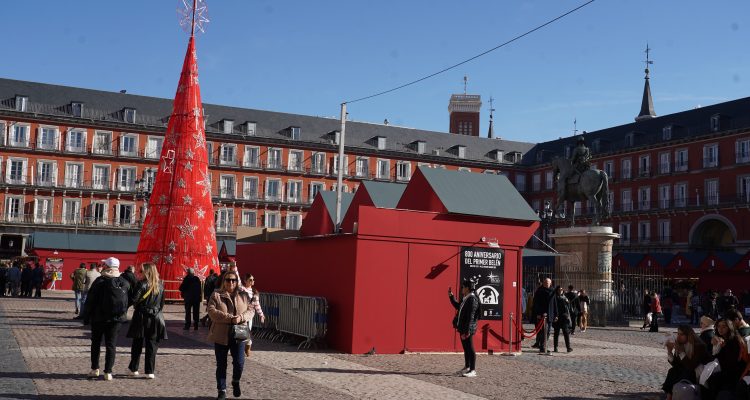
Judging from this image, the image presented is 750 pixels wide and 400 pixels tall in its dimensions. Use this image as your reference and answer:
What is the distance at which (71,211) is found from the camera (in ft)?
204

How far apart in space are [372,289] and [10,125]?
5317 cm

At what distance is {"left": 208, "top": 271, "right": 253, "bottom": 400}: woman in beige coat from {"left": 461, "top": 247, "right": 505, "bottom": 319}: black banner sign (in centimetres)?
→ 741

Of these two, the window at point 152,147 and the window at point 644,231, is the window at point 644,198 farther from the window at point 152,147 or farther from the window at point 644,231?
the window at point 152,147

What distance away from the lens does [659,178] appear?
200ft

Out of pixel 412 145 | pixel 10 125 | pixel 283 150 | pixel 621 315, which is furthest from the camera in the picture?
pixel 412 145

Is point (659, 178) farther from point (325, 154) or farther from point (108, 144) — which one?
point (108, 144)

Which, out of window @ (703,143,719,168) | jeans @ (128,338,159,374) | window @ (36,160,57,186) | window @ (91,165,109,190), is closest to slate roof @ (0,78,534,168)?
window @ (91,165,109,190)

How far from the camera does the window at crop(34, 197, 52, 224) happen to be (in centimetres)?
6094

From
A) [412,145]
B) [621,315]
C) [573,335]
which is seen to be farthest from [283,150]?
[573,335]

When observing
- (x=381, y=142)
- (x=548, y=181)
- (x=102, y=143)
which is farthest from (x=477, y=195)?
(x=548, y=181)

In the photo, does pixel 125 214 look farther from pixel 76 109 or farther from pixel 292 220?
pixel 292 220

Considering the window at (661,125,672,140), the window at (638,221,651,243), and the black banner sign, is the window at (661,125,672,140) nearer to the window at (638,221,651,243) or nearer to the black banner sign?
the window at (638,221,651,243)

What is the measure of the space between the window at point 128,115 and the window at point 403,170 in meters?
23.6

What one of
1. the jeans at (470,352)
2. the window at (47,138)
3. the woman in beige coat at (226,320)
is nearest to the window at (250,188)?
the window at (47,138)
